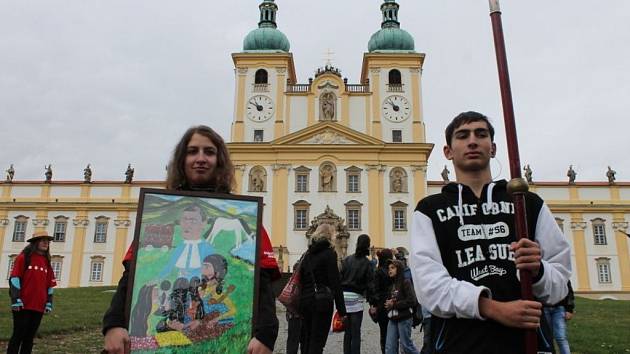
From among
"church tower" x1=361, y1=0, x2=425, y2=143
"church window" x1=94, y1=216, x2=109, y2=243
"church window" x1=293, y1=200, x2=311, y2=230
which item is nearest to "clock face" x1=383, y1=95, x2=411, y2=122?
"church tower" x1=361, y1=0, x2=425, y2=143

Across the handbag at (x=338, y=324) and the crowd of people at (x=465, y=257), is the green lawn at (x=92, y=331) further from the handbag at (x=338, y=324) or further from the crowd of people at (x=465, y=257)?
the crowd of people at (x=465, y=257)

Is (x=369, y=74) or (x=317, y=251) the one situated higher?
(x=369, y=74)

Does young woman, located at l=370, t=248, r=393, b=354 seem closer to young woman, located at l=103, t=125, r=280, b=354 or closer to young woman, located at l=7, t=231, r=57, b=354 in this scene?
young woman, located at l=7, t=231, r=57, b=354

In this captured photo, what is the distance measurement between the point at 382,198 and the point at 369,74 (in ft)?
31.9

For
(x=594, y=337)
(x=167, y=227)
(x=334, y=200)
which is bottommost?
(x=594, y=337)

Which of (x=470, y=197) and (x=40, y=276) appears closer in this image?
Result: (x=470, y=197)

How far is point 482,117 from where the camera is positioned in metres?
2.74

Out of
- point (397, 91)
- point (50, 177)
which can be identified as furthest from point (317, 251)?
point (50, 177)

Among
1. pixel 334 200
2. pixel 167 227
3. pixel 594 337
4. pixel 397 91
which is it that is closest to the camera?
pixel 167 227

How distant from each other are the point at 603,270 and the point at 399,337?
1413 inches

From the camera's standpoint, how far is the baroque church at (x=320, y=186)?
119ft

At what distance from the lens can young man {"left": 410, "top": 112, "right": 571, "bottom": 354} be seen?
2.22 meters

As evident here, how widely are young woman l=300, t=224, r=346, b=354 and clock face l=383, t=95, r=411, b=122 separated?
108 feet

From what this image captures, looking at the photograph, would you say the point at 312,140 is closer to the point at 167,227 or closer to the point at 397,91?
the point at 397,91
